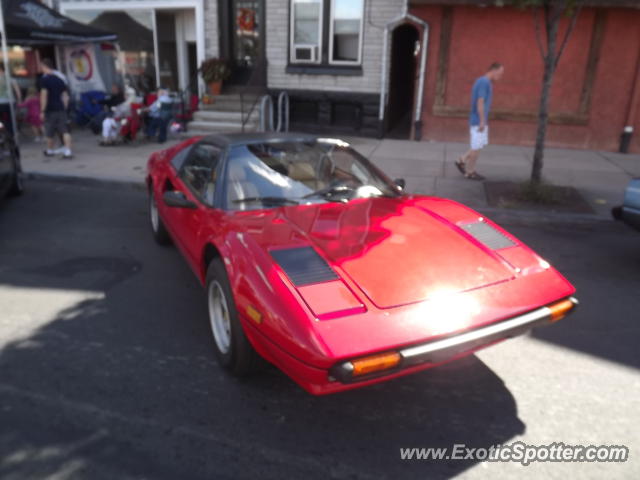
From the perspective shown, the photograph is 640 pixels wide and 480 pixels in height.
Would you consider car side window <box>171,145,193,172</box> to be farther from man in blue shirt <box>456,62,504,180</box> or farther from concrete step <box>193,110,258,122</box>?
concrete step <box>193,110,258,122</box>

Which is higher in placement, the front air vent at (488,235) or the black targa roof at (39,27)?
the black targa roof at (39,27)

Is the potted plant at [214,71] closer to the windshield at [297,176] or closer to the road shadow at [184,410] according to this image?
the windshield at [297,176]

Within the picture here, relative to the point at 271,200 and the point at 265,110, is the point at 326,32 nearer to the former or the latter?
the point at 265,110

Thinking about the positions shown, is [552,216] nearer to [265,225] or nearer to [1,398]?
[265,225]

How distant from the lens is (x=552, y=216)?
6773 mm

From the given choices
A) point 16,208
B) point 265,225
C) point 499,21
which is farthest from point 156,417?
point 499,21

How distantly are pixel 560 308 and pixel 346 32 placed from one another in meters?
11.3

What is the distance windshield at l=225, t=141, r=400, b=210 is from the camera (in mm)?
3717

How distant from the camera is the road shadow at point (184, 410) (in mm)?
2523

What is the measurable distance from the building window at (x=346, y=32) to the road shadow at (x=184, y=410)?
10113mm

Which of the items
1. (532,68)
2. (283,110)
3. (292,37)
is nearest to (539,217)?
(532,68)

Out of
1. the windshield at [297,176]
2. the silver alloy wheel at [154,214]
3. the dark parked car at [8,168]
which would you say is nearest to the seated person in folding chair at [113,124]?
the dark parked car at [8,168]

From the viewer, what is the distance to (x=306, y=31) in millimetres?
13055

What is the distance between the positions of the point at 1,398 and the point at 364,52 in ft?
37.4
